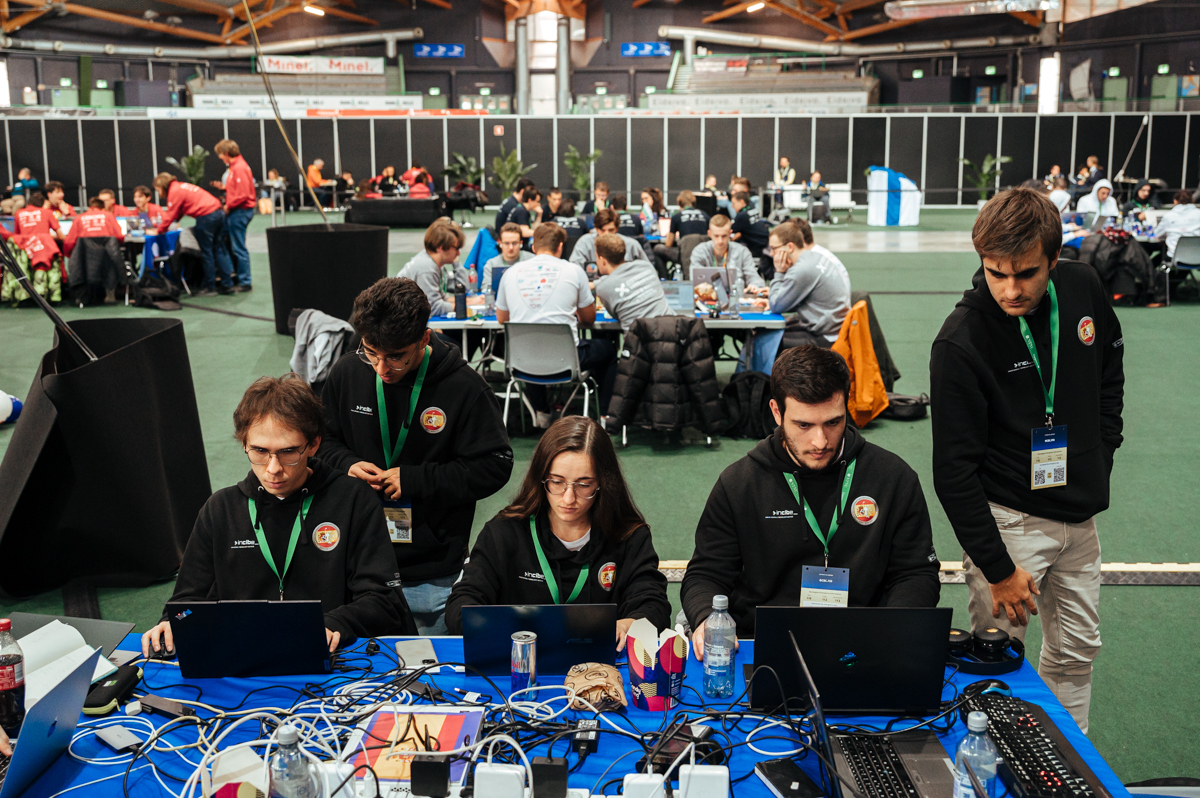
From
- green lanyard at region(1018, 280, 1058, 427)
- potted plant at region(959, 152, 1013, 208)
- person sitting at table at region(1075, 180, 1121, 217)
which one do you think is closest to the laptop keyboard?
green lanyard at region(1018, 280, 1058, 427)

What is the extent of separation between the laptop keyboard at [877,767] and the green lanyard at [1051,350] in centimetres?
95

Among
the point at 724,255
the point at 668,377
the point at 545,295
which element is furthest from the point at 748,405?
the point at 724,255

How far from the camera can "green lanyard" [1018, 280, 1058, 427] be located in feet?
7.38

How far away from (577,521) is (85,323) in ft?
9.28

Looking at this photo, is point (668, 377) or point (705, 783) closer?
point (705, 783)

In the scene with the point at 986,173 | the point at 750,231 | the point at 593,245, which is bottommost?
the point at 593,245

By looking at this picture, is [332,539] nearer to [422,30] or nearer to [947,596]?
[947,596]

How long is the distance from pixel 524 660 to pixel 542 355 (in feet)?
13.0

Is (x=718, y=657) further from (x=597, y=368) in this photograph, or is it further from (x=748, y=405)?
(x=597, y=368)

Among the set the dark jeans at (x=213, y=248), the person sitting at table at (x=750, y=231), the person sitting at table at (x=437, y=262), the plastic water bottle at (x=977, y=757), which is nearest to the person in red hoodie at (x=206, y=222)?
the dark jeans at (x=213, y=248)

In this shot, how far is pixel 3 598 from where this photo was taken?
3.95 metres

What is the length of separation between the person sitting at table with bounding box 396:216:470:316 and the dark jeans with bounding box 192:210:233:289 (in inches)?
217

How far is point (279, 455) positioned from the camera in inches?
92.6

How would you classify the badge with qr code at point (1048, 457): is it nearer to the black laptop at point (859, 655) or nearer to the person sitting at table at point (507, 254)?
the black laptop at point (859, 655)
